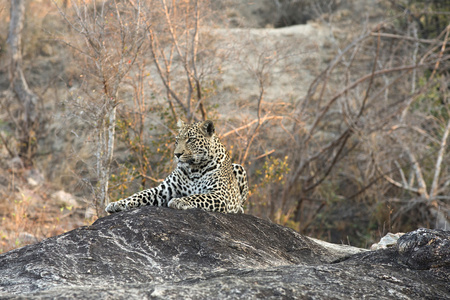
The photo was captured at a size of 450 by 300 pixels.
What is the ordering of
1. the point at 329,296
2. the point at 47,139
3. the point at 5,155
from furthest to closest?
the point at 47,139 → the point at 5,155 → the point at 329,296

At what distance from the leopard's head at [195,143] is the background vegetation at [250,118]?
2.60 m

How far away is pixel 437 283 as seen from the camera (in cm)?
579

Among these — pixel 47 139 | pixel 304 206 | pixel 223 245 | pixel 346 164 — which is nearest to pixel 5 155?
pixel 47 139

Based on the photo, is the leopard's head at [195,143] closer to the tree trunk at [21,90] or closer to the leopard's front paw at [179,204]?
the leopard's front paw at [179,204]

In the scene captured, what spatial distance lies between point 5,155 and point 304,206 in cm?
1110

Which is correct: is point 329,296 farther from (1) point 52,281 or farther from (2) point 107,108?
(2) point 107,108

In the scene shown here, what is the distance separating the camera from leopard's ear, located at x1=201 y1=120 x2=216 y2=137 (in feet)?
30.4

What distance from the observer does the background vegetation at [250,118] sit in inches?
600

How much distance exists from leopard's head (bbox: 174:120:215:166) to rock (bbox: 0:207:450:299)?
1.49 meters

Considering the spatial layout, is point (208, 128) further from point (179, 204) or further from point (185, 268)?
point (185, 268)

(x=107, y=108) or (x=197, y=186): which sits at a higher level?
(x=107, y=108)

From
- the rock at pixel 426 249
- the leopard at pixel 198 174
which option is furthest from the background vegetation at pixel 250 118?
the rock at pixel 426 249

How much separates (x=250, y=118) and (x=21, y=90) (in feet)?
32.9

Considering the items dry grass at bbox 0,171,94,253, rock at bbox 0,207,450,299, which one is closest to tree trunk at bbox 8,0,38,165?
dry grass at bbox 0,171,94,253
